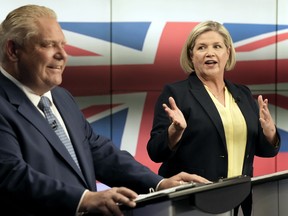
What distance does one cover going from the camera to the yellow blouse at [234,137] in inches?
123

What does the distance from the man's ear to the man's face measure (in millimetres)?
14

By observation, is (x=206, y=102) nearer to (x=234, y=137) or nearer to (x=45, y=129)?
(x=234, y=137)

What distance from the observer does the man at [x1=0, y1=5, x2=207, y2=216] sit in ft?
6.35

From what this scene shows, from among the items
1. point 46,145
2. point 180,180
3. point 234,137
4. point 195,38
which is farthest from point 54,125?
point 195,38

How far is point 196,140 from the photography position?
3078 mm

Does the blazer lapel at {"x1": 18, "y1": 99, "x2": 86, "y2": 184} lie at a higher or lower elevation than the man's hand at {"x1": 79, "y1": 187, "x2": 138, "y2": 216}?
higher

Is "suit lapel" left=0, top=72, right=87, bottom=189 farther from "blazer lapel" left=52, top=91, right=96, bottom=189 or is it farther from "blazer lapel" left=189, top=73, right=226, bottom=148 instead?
"blazer lapel" left=189, top=73, right=226, bottom=148

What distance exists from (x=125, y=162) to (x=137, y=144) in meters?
2.67

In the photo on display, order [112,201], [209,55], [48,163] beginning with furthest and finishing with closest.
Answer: [209,55] < [48,163] < [112,201]

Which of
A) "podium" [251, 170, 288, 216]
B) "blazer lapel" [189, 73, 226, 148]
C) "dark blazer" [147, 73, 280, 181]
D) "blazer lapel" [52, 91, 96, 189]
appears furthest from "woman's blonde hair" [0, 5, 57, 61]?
"blazer lapel" [189, 73, 226, 148]

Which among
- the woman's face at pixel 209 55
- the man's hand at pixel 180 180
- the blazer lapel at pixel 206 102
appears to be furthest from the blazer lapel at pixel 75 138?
the woman's face at pixel 209 55

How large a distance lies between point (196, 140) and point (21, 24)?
1195mm

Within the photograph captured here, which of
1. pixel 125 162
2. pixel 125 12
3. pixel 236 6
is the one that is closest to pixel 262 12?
pixel 236 6

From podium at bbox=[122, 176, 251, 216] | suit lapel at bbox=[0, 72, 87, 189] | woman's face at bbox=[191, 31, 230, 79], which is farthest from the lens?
woman's face at bbox=[191, 31, 230, 79]
